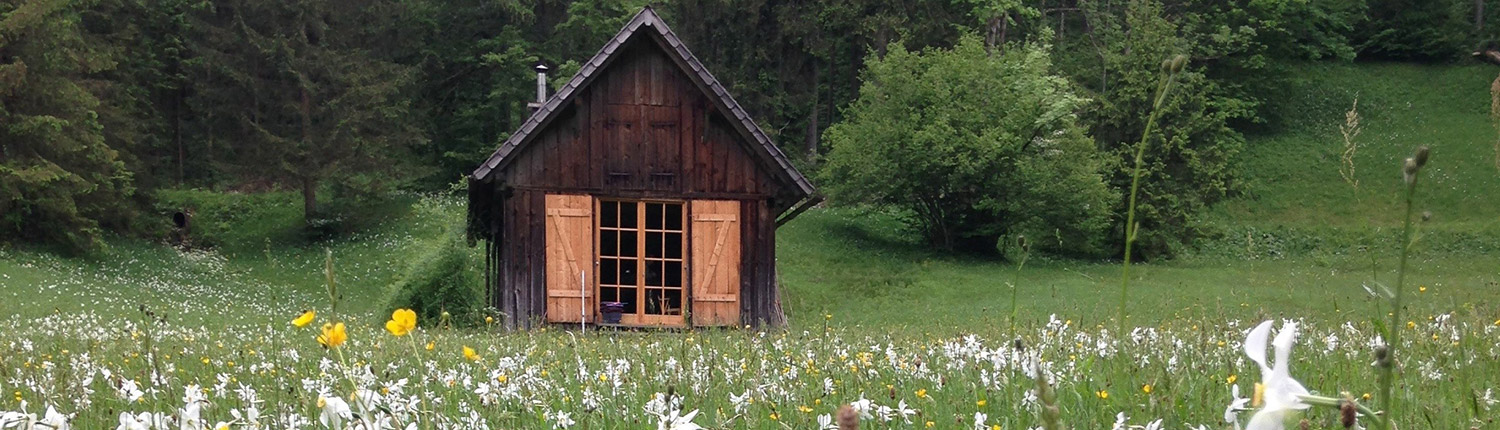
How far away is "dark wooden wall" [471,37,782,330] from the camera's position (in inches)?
627

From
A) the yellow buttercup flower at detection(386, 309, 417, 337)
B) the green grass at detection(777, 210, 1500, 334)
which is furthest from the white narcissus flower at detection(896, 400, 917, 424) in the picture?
the green grass at detection(777, 210, 1500, 334)

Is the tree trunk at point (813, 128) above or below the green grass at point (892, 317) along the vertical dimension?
above

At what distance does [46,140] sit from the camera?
91.3 ft

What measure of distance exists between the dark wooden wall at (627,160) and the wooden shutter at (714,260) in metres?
0.15

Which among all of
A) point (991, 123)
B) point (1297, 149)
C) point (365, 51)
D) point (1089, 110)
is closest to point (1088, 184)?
point (991, 123)

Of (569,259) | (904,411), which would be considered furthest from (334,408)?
(569,259)

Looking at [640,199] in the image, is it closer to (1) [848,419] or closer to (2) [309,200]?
(1) [848,419]

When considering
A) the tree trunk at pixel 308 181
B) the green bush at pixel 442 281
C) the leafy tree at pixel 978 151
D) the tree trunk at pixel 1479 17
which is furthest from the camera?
the tree trunk at pixel 1479 17

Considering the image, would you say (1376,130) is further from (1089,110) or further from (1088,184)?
(1088,184)

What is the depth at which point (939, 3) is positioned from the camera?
4038 cm

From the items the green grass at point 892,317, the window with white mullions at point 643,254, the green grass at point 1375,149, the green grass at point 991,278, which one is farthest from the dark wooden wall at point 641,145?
the green grass at point 1375,149

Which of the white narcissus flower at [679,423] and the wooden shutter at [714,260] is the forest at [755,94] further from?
the white narcissus flower at [679,423]

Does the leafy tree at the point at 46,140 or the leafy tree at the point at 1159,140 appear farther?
the leafy tree at the point at 1159,140

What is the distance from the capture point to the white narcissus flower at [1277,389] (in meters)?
1.07
